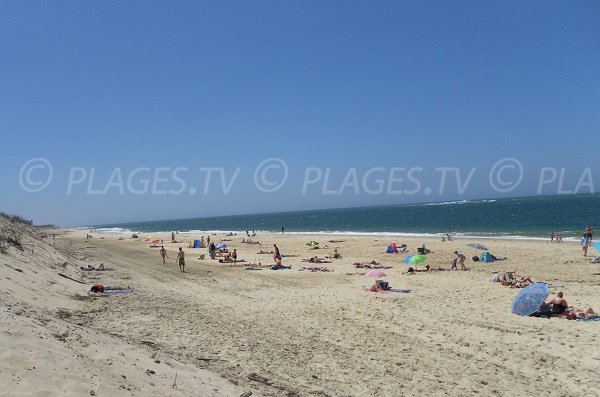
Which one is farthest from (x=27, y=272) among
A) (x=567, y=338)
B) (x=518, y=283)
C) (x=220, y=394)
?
(x=518, y=283)

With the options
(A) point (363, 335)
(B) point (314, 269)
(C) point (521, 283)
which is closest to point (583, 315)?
(C) point (521, 283)

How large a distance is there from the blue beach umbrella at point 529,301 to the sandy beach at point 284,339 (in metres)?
0.26

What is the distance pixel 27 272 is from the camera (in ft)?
40.5

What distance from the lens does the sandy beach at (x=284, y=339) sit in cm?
530

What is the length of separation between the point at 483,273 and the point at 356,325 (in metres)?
11.4

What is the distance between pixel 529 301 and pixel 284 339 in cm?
689

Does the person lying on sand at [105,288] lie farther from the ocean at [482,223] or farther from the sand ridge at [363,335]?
the ocean at [482,223]

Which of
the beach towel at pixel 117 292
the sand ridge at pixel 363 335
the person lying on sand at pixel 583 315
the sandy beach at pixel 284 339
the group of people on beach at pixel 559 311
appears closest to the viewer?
the sandy beach at pixel 284 339

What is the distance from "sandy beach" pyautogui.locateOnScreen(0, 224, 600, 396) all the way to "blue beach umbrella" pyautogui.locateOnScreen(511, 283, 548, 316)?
259 millimetres

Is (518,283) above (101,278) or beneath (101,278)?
above

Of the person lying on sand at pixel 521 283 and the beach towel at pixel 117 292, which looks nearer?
the beach towel at pixel 117 292

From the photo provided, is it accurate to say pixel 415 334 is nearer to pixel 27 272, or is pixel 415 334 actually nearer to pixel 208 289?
pixel 208 289

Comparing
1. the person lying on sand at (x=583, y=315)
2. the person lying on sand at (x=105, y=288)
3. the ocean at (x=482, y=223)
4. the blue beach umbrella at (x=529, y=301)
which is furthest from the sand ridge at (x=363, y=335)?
the ocean at (x=482, y=223)

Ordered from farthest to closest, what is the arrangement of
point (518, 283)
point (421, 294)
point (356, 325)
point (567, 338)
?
point (518, 283) < point (421, 294) < point (356, 325) < point (567, 338)
